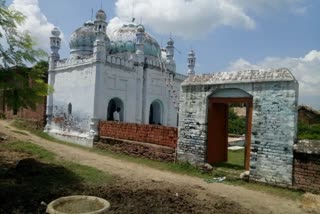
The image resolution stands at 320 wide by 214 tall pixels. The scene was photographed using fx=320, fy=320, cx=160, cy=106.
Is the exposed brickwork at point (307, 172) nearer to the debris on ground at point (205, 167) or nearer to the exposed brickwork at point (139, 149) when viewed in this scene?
the debris on ground at point (205, 167)

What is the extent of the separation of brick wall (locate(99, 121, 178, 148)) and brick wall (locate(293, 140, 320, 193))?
457 cm

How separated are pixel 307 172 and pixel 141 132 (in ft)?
23.0

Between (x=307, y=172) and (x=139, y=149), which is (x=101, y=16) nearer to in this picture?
(x=139, y=149)

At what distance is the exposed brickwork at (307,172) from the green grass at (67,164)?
17.2 ft

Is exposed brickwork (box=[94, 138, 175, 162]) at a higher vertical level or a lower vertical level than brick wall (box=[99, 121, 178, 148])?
lower

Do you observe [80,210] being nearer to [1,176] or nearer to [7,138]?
[1,176]

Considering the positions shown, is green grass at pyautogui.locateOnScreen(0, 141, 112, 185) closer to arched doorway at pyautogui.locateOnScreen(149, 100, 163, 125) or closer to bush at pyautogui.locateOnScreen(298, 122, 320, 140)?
arched doorway at pyautogui.locateOnScreen(149, 100, 163, 125)

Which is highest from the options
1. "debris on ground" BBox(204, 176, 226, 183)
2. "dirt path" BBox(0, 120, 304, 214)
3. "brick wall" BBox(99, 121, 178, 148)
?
"brick wall" BBox(99, 121, 178, 148)

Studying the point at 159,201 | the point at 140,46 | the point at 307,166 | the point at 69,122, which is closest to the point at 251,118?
the point at 307,166

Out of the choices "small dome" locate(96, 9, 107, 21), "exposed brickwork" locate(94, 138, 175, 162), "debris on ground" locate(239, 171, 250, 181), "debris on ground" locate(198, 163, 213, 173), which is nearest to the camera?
"debris on ground" locate(239, 171, 250, 181)

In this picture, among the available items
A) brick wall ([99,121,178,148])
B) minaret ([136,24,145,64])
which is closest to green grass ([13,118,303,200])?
brick wall ([99,121,178,148])

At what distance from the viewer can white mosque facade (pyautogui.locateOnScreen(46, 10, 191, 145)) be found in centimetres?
1717

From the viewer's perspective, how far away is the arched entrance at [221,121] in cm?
1002

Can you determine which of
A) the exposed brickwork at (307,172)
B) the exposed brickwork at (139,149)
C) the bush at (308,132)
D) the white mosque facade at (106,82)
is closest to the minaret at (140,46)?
the white mosque facade at (106,82)
